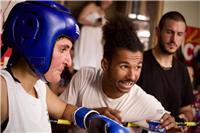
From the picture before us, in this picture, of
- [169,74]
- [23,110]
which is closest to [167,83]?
[169,74]

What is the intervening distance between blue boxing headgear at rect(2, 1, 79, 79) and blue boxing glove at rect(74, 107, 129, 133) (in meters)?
0.17

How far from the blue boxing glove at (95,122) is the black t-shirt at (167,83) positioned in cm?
30

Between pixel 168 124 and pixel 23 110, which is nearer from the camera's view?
pixel 23 110

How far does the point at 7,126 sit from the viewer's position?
638mm

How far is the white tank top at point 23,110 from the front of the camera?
0.65 metres

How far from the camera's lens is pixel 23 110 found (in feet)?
2.20

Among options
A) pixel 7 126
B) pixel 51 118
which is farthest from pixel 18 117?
pixel 51 118

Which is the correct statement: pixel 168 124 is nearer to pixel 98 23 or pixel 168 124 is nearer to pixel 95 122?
pixel 95 122

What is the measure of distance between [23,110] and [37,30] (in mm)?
160

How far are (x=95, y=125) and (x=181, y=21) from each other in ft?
1.98

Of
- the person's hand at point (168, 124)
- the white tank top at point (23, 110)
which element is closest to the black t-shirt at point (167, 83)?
the person's hand at point (168, 124)

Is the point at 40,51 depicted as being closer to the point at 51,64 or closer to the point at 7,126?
the point at 51,64

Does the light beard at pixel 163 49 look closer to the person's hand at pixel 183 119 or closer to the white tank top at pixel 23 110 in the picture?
the person's hand at pixel 183 119

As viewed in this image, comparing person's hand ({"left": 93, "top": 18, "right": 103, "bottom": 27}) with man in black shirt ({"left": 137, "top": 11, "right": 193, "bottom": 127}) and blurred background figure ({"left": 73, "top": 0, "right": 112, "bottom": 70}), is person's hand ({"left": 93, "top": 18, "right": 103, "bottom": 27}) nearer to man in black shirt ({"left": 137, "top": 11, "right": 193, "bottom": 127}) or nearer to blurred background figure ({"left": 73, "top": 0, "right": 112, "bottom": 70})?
blurred background figure ({"left": 73, "top": 0, "right": 112, "bottom": 70})
